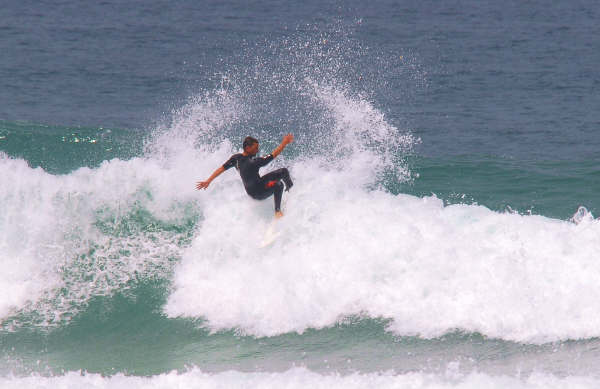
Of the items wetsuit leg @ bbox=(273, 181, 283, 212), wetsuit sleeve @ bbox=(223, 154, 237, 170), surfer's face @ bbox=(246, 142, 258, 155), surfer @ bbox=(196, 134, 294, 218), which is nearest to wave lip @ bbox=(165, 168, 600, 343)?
wetsuit leg @ bbox=(273, 181, 283, 212)

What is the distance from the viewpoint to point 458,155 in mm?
15961

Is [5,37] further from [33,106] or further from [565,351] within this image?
[565,351]

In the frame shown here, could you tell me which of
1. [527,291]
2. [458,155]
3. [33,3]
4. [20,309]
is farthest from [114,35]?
[527,291]

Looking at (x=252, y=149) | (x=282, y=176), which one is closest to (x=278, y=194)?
(x=282, y=176)

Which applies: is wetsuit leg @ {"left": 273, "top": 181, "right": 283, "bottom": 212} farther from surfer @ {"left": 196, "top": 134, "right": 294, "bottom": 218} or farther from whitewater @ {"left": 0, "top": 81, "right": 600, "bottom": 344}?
whitewater @ {"left": 0, "top": 81, "right": 600, "bottom": 344}

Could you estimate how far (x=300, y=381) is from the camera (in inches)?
305

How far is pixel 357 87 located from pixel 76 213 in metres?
10.9

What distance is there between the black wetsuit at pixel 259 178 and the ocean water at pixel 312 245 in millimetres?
395

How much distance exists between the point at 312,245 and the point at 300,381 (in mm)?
2833

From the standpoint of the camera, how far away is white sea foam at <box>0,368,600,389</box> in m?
7.48

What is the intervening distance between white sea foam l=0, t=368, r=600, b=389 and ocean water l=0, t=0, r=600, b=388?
0.03 metres

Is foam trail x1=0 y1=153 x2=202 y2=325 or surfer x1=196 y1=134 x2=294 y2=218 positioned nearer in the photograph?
surfer x1=196 y1=134 x2=294 y2=218

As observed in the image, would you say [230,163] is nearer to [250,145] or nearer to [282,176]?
[250,145]

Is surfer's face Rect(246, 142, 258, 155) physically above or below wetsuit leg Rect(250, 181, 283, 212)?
above
